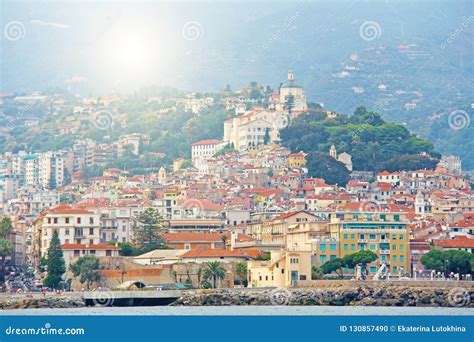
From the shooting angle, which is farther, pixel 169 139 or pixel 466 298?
pixel 169 139

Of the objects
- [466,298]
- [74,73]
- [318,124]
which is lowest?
[466,298]

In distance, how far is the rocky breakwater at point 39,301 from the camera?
149 ft

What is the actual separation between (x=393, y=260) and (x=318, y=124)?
42820 mm

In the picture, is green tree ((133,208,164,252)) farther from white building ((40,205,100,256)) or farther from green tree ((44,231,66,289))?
green tree ((44,231,66,289))

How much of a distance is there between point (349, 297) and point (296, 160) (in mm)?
46413

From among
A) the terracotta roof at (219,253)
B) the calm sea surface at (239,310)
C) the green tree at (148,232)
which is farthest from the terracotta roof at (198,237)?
the calm sea surface at (239,310)

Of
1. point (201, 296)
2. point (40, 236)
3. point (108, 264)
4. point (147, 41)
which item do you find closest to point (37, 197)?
point (40, 236)

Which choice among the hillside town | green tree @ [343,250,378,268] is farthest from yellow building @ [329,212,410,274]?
green tree @ [343,250,378,268]

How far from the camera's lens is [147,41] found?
565 feet

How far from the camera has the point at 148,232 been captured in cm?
6456

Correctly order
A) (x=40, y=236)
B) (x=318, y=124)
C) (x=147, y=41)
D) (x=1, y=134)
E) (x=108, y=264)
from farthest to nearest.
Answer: (x=147, y=41) → (x=1, y=134) → (x=318, y=124) → (x=40, y=236) → (x=108, y=264)

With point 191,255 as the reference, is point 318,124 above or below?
above

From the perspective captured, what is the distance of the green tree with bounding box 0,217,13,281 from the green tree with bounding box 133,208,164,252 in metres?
5.09

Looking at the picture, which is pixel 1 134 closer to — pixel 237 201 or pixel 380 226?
pixel 237 201
